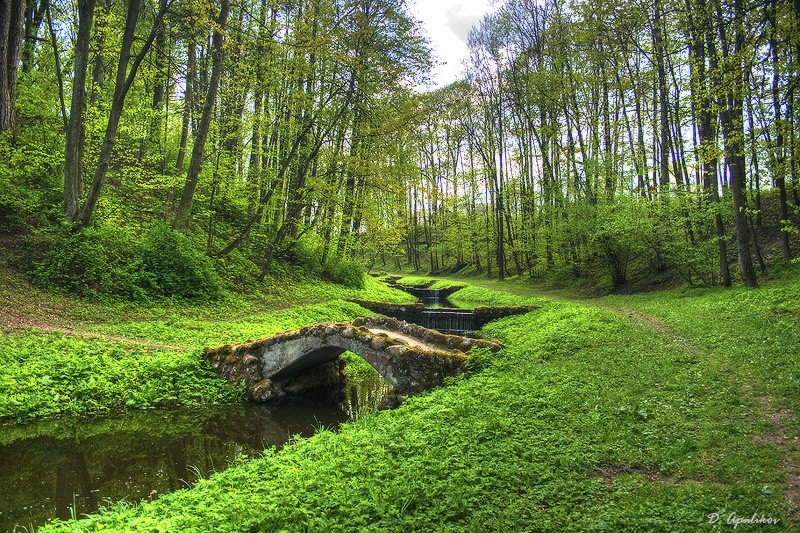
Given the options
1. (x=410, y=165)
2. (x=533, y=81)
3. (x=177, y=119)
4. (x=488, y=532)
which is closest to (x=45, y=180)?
(x=177, y=119)

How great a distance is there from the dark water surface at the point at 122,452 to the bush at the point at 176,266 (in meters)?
6.26

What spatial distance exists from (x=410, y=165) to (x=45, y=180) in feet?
43.7

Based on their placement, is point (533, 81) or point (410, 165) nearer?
point (410, 165)

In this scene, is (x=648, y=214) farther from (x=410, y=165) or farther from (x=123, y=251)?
(x=123, y=251)

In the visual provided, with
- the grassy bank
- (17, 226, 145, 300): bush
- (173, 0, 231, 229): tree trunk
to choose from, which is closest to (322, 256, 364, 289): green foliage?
(173, 0, 231, 229): tree trunk

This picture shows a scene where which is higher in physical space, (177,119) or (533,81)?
(533,81)

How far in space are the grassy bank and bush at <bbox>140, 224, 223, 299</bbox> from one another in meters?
0.83

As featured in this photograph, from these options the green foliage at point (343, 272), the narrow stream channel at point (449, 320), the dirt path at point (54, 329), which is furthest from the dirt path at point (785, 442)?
the green foliage at point (343, 272)

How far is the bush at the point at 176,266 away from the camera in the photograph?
13859 millimetres

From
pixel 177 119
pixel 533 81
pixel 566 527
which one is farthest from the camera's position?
pixel 533 81

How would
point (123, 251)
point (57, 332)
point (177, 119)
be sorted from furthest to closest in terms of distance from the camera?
point (177, 119)
point (123, 251)
point (57, 332)

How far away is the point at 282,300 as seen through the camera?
58.2 ft

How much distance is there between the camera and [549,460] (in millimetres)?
4609

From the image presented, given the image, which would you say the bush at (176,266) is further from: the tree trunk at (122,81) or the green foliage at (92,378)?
the green foliage at (92,378)
